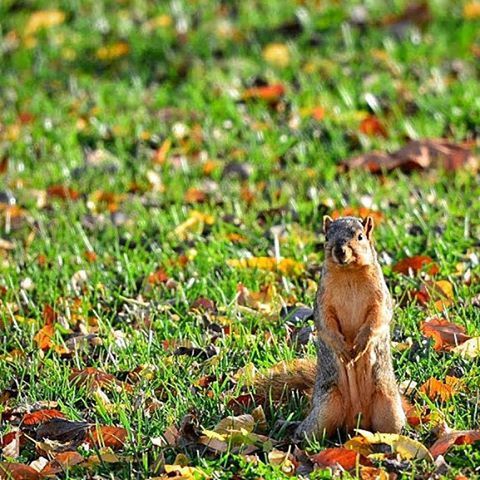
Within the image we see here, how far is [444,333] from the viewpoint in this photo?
4621mm

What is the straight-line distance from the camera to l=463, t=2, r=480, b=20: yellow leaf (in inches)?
361

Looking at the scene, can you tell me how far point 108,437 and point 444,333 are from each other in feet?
4.31

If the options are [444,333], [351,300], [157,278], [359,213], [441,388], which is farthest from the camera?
[359,213]

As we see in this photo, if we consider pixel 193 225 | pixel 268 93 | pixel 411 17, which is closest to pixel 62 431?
pixel 193 225

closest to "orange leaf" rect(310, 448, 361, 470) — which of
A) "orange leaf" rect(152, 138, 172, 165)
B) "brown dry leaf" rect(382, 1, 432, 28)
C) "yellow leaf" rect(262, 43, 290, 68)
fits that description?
"orange leaf" rect(152, 138, 172, 165)

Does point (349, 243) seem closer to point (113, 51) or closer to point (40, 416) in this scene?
point (40, 416)

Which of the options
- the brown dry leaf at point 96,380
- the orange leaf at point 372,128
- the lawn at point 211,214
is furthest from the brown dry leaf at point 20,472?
the orange leaf at point 372,128

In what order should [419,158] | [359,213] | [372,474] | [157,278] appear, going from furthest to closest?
[419,158], [359,213], [157,278], [372,474]

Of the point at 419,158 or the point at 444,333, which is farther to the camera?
the point at 419,158

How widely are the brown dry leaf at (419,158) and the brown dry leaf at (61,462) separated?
3.35m

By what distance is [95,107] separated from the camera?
8.31 metres

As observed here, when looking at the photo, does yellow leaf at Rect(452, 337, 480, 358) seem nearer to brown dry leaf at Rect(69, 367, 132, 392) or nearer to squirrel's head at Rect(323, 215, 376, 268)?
squirrel's head at Rect(323, 215, 376, 268)

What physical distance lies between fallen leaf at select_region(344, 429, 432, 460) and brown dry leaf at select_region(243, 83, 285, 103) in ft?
14.9

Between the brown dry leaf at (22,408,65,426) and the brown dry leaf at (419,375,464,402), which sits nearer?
the brown dry leaf at (419,375,464,402)
